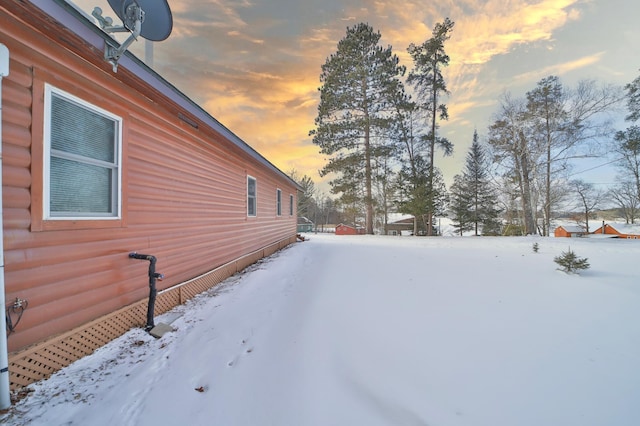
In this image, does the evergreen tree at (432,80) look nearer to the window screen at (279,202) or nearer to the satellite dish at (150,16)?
the window screen at (279,202)

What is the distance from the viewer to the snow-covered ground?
1699 millimetres

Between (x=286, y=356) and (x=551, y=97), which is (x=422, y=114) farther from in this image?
(x=286, y=356)

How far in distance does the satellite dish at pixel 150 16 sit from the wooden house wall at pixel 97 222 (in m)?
0.48

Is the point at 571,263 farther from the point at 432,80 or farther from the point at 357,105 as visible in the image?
the point at 432,80

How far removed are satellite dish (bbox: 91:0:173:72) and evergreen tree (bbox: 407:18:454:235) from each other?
1636 centimetres

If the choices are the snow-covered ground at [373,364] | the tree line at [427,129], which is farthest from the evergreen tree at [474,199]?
the snow-covered ground at [373,364]

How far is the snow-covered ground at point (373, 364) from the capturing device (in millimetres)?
1699

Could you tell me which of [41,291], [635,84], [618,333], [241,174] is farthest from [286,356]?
[635,84]

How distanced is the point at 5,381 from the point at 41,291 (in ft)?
2.07

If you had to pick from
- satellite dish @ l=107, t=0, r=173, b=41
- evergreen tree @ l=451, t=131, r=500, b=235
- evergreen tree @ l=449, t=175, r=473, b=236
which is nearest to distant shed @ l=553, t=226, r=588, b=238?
evergreen tree @ l=451, t=131, r=500, b=235

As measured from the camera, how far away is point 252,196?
7391 millimetres

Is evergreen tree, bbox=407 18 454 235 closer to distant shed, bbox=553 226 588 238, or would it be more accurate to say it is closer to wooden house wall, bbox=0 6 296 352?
distant shed, bbox=553 226 588 238

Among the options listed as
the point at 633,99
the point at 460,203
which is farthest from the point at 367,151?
the point at 633,99

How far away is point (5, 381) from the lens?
1.63 m
